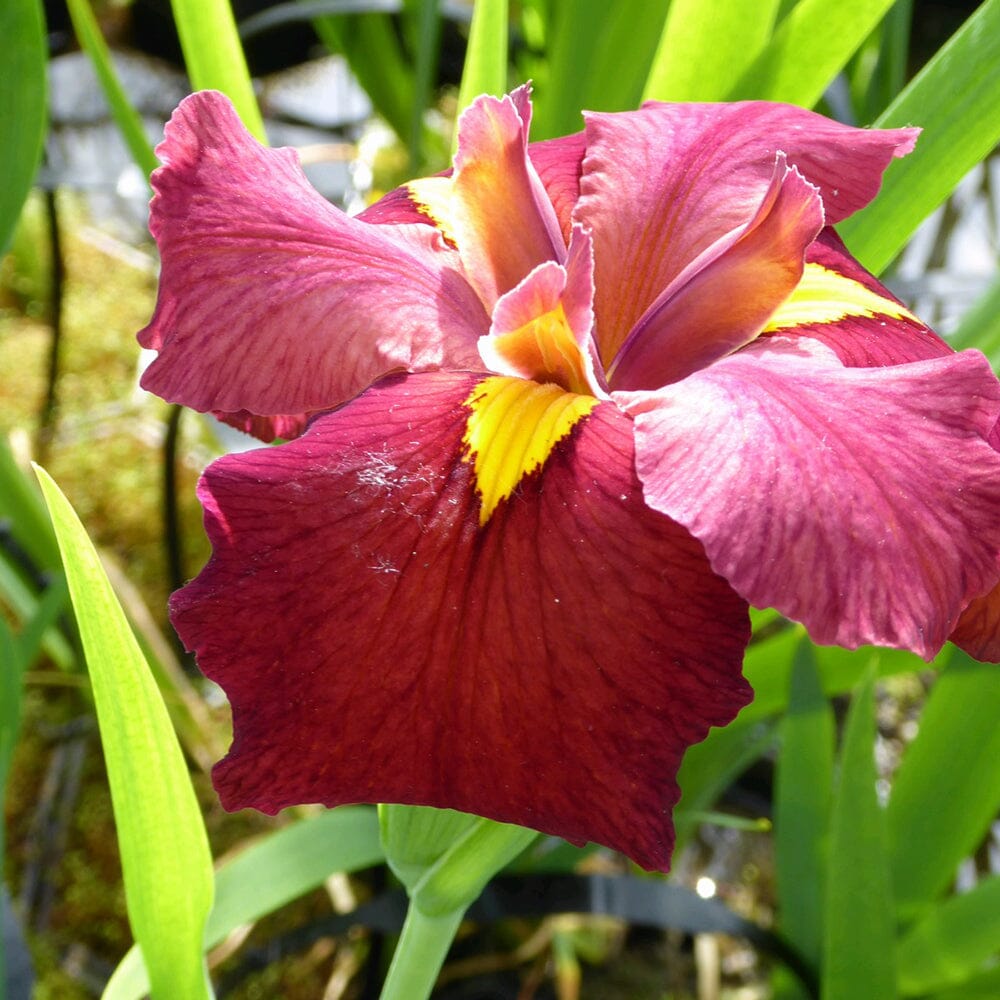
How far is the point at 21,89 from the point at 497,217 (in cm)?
29

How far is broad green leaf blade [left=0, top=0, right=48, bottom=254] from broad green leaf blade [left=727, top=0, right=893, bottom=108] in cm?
34

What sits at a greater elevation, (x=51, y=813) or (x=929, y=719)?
(x=929, y=719)

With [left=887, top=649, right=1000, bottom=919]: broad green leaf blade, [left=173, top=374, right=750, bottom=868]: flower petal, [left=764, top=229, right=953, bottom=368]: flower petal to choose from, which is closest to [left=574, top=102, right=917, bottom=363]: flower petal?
[left=764, top=229, right=953, bottom=368]: flower petal

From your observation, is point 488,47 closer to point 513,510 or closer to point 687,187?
point 687,187

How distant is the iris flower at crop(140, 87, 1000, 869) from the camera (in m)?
0.29

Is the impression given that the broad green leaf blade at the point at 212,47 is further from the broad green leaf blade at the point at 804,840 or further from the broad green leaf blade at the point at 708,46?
the broad green leaf blade at the point at 804,840

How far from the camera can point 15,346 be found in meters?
1.35

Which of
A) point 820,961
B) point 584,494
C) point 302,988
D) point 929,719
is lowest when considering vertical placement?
point 302,988

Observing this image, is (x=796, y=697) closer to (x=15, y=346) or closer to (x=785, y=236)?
(x=785, y=236)

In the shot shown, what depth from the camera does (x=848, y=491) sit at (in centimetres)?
29

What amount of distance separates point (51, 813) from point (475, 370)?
73cm

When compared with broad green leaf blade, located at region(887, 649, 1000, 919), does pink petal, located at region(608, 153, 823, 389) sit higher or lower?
higher

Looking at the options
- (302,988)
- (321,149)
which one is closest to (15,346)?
(321,149)

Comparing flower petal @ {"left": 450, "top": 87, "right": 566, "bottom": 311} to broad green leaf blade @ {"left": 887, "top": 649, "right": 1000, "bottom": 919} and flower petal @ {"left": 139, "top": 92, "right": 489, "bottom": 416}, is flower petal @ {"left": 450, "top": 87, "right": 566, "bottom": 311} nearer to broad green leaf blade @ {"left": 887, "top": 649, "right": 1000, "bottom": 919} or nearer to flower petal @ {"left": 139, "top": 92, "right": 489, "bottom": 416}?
flower petal @ {"left": 139, "top": 92, "right": 489, "bottom": 416}
